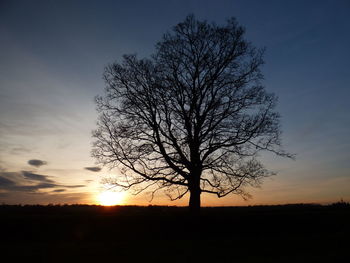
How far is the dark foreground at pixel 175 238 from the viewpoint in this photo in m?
10.3

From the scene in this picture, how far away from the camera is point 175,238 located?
14.4 metres

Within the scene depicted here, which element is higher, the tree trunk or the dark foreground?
the tree trunk

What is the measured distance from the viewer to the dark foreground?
10336 millimetres

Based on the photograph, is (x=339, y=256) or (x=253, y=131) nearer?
(x=339, y=256)

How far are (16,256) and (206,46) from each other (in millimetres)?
13934

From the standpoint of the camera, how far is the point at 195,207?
17469 millimetres

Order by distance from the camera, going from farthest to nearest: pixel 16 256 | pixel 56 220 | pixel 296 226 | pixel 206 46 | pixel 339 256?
1. pixel 206 46
2. pixel 296 226
3. pixel 56 220
4. pixel 339 256
5. pixel 16 256

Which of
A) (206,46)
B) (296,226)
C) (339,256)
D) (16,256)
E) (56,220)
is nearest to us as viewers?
(16,256)

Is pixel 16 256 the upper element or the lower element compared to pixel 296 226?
lower

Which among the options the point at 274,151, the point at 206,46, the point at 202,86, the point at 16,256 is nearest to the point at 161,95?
the point at 202,86

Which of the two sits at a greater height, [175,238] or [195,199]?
[195,199]

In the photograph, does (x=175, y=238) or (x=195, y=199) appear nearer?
(x=175, y=238)

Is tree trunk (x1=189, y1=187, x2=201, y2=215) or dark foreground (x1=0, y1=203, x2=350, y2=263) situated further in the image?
tree trunk (x1=189, y1=187, x2=201, y2=215)

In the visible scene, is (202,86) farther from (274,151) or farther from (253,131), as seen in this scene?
(274,151)
